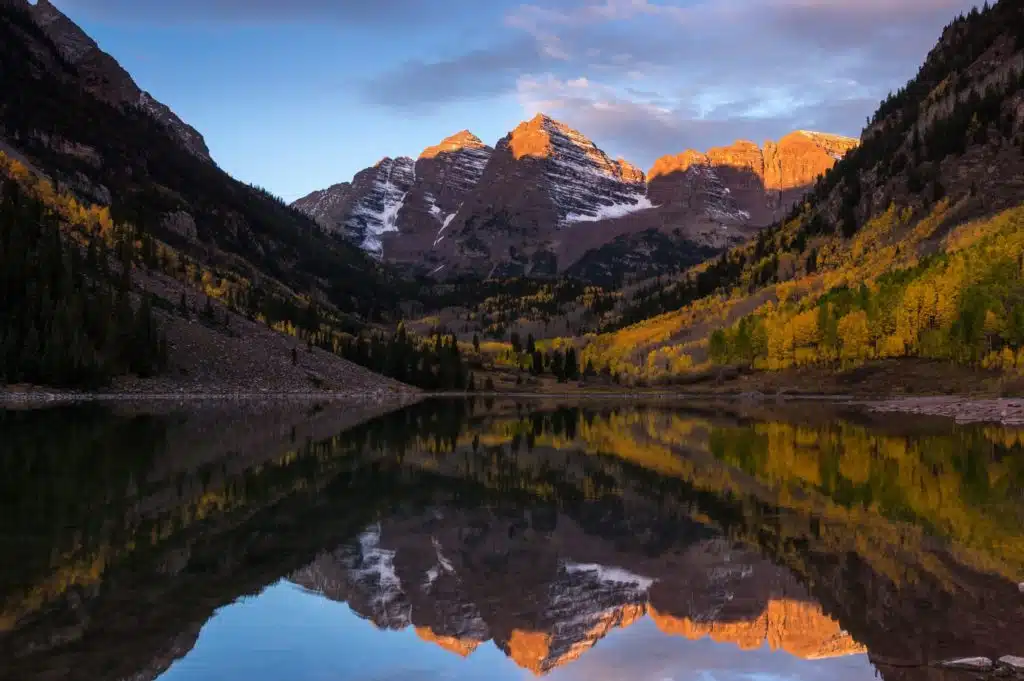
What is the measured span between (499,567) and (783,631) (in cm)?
719

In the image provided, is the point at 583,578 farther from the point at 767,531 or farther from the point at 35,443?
the point at 35,443

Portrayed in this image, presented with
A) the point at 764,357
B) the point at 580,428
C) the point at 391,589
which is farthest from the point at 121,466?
the point at 764,357

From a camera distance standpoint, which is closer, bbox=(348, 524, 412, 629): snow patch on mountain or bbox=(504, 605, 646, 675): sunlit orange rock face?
bbox=(504, 605, 646, 675): sunlit orange rock face

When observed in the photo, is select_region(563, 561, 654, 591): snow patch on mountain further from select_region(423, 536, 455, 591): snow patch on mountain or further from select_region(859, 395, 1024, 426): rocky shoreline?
select_region(859, 395, 1024, 426): rocky shoreline

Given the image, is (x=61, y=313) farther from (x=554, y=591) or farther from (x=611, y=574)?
(x=554, y=591)

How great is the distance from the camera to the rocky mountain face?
15797mm

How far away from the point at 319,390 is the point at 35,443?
96.6 metres

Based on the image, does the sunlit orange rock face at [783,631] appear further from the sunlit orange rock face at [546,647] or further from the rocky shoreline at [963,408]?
the rocky shoreline at [963,408]

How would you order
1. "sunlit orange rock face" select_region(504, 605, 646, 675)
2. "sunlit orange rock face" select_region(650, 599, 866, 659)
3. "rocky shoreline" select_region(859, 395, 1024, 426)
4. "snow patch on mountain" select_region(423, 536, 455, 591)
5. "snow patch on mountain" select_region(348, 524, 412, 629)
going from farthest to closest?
"rocky shoreline" select_region(859, 395, 1024, 426), "snow patch on mountain" select_region(423, 536, 455, 591), "snow patch on mountain" select_region(348, 524, 412, 629), "sunlit orange rock face" select_region(650, 599, 866, 659), "sunlit orange rock face" select_region(504, 605, 646, 675)

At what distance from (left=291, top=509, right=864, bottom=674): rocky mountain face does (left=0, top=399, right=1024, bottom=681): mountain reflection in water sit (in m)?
0.08

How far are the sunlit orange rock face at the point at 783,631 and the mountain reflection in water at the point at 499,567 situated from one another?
7cm

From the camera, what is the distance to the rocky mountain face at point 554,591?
15.8 meters

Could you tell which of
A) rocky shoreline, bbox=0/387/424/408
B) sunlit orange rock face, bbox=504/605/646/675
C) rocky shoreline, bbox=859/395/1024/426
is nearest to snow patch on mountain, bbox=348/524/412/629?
sunlit orange rock face, bbox=504/605/646/675

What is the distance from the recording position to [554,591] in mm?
18859
